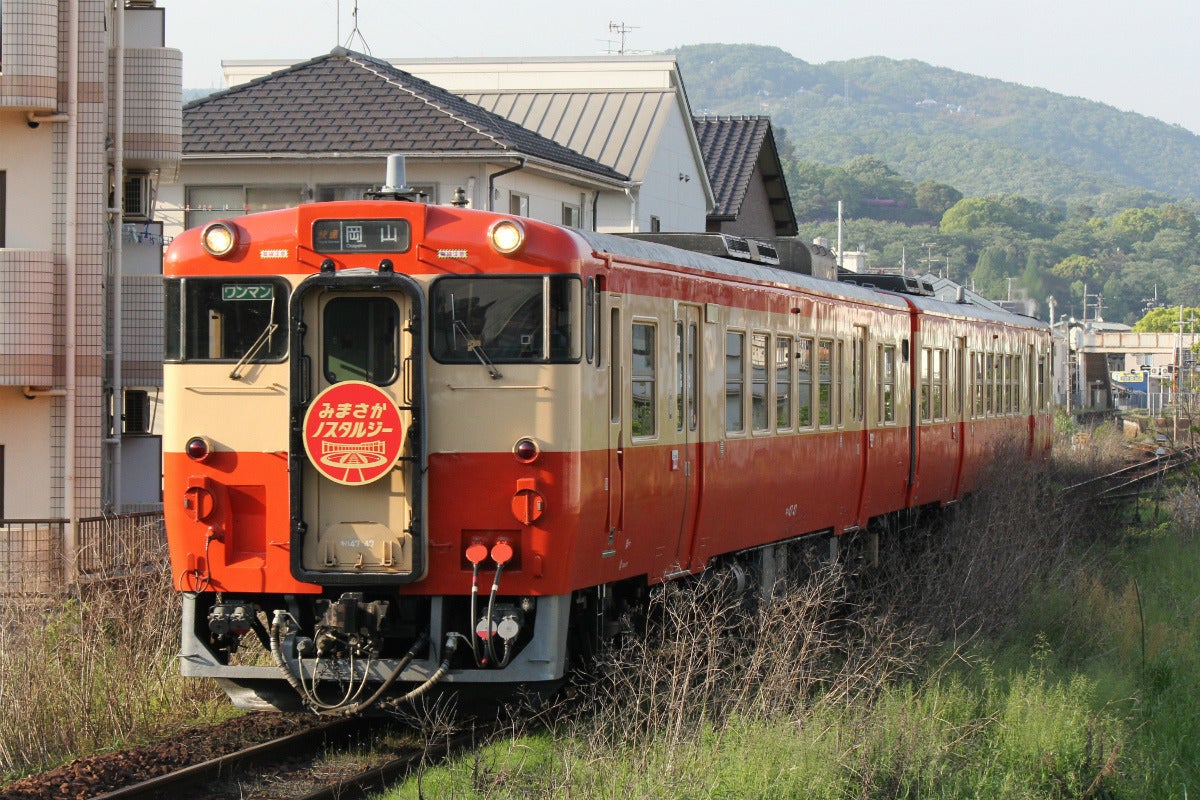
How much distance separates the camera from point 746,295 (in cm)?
1194

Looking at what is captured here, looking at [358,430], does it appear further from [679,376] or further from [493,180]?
[493,180]

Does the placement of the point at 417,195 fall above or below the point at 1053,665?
above

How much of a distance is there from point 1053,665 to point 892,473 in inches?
197

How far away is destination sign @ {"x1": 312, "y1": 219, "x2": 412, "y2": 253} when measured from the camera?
29.3ft

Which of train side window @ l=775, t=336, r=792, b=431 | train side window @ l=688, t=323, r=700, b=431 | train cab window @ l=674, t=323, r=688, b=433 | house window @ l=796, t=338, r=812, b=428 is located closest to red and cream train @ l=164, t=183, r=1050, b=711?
train cab window @ l=674, t=323, r=688, b=433

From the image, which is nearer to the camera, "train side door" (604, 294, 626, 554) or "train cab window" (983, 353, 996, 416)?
"train side door" (604, 294, 626, 554)

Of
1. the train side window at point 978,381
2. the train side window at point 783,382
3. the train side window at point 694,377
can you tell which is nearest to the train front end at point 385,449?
the train side window at point 694,377

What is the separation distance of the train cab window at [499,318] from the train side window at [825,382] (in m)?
5.23

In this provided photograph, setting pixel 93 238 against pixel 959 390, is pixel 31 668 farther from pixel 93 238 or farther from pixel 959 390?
pixel 959 390

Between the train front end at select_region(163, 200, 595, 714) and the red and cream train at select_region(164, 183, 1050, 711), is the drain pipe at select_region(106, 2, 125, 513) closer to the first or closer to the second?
the red and cream train at select_region(164, 183, 1050, 711)

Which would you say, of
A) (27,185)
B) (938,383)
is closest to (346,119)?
(27,185)

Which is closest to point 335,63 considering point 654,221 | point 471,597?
point 654,221

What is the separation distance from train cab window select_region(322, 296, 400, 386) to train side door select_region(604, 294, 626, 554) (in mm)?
1242

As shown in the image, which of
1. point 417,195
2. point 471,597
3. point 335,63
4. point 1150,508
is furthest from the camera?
point 1150,508
